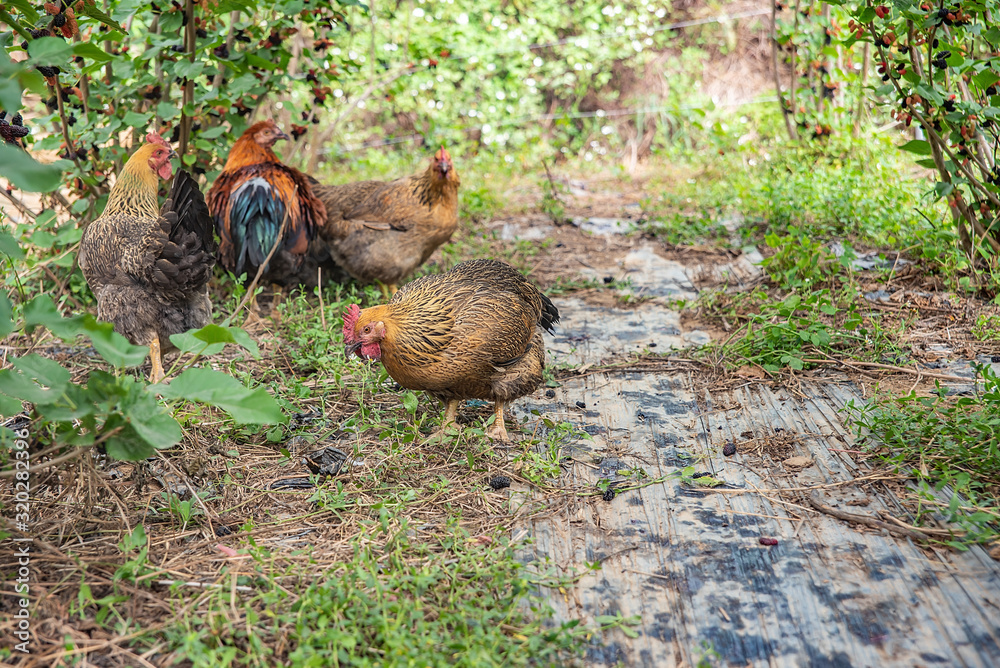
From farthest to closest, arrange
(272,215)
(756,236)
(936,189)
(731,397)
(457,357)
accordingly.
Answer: (756,236) → (272,215) → (936,189) → (731,397) → (457,357)

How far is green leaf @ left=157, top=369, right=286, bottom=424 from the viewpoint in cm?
191

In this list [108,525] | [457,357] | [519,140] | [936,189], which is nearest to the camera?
[108,525]

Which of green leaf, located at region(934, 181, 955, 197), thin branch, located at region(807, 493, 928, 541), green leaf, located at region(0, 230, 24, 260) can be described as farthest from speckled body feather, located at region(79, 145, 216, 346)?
green leaf, located at region(934, 181, 955, 197)

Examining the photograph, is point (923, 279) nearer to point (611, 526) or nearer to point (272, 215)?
point (611, 526)

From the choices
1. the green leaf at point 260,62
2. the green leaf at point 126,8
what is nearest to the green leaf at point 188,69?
the green leaf at point 260,62

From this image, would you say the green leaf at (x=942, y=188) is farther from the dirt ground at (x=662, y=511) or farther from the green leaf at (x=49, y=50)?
the green leaf at (x=49, y=50)

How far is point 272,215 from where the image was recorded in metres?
4.89

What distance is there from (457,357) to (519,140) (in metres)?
7.99

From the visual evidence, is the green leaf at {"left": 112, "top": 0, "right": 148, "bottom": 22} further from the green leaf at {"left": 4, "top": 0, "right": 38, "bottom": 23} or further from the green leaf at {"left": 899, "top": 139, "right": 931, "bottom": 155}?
the green leaf at {"left": 899, "top": 139, "right": 931, "bottom": 155}

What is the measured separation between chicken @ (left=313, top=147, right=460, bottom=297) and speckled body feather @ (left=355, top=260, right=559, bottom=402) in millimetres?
1548

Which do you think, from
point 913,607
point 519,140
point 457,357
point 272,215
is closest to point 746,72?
point 519,140

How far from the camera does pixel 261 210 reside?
4883mm

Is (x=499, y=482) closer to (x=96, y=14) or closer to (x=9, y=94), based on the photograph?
(x=9, y=94)

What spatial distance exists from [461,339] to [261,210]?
2.39 metres
